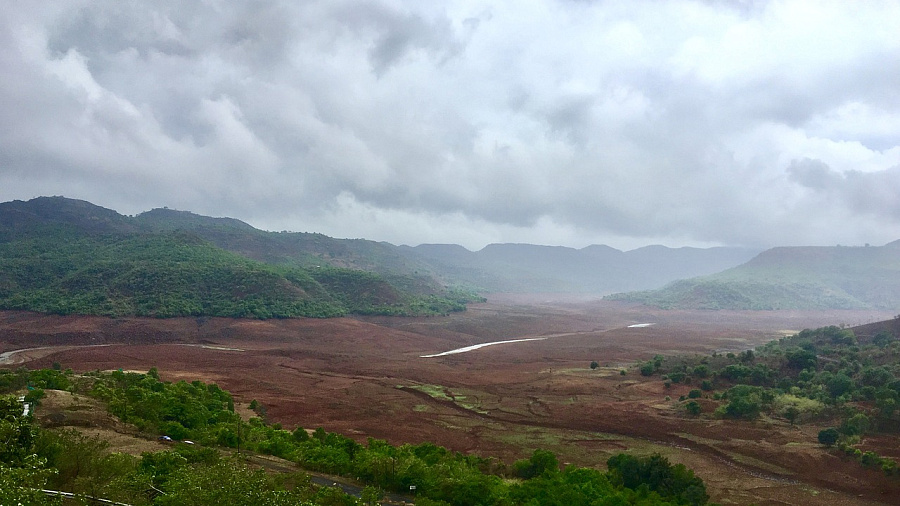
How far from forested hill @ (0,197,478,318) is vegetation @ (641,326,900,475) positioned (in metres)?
69.8

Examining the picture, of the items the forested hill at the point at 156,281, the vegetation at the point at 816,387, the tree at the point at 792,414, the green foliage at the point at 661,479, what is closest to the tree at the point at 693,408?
the vegetation at the point at 816,387

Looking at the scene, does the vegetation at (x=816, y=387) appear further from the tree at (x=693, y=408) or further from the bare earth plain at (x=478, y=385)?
the bare earth plain at (x=478, y=385)

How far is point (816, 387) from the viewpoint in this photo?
160ft

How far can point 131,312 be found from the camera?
8756 centimetres

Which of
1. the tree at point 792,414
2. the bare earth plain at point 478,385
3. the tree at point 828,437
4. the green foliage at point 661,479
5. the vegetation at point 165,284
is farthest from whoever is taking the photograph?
the vegetation at point 165,284

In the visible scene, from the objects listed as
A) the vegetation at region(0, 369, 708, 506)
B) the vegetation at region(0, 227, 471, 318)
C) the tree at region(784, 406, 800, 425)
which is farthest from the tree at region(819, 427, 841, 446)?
the vegetation at region(0, 227, 471, 318)

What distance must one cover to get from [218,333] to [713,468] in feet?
252

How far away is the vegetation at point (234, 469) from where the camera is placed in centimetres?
1252

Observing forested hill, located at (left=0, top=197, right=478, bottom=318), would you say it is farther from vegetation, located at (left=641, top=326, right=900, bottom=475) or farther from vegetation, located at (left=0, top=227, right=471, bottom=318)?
vegetation, located at (left=641, top=326, right=900, bottom=475)

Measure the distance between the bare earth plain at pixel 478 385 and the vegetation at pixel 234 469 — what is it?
6.39 meters

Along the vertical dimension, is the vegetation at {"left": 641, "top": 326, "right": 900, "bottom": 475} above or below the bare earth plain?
above

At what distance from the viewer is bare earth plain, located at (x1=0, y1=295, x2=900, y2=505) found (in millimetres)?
33844

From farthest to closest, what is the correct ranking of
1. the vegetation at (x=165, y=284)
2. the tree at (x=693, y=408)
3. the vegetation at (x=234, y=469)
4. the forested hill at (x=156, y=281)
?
the forested hill at (x=156, y=281)
the vegetation at (x=165, y=284)
the tree at (x=693, y=408)
the vegetation at (x=234, y=469)

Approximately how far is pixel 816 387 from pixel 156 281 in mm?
103226
